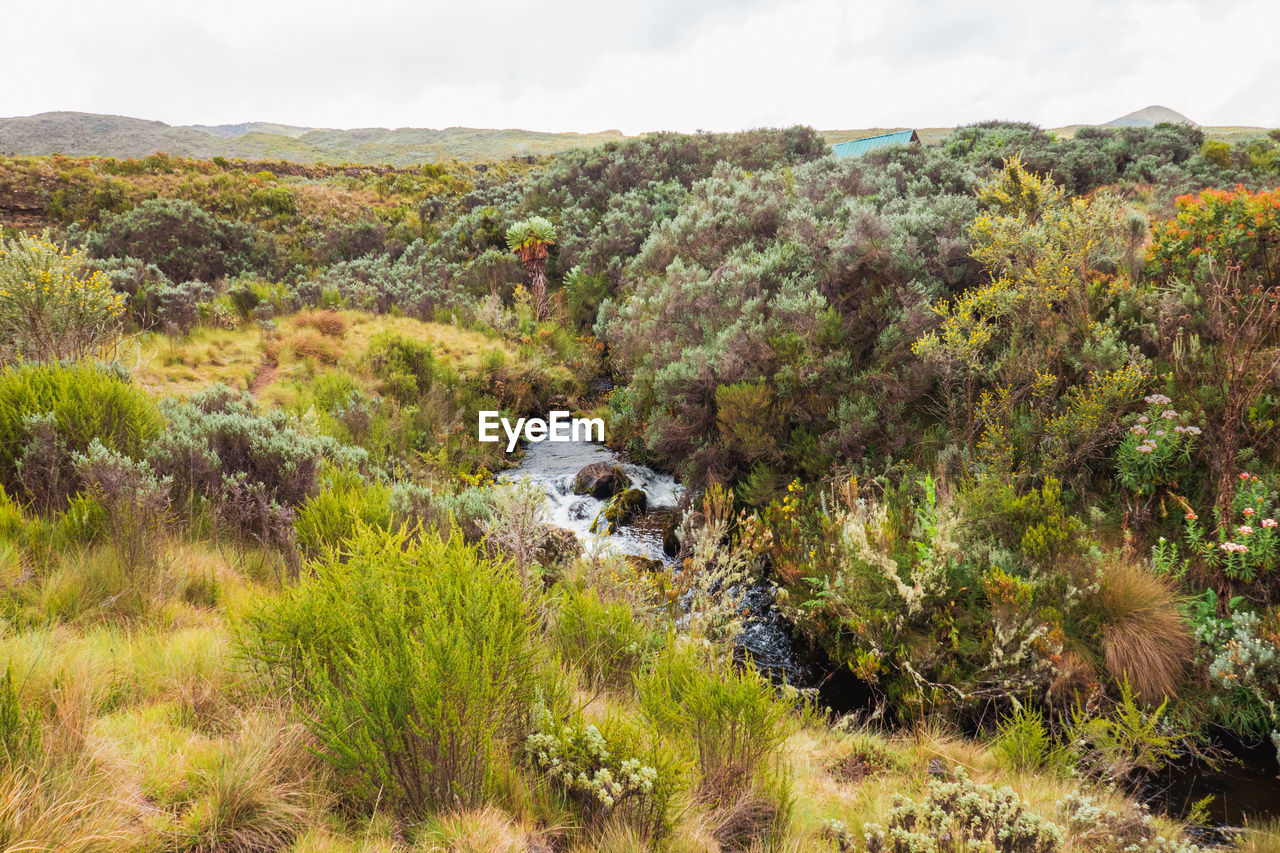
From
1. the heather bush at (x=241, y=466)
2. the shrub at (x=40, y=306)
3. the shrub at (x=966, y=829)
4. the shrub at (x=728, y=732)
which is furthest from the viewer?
the shrub at (x=40, y=306)

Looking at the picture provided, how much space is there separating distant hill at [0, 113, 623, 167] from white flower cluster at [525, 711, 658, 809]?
55177 mm

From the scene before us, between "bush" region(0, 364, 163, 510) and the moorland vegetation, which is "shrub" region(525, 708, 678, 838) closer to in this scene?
the moorland vegetation

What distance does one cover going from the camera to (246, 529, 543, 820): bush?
2068 millimetres

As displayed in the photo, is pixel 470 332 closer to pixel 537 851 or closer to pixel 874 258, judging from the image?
pixel 874 258

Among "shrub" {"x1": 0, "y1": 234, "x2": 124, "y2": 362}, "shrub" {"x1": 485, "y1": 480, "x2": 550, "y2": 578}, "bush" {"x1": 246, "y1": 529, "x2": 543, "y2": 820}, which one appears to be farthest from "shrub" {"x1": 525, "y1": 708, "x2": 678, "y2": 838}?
"shrub" {"x1": 0, "y1": 234, "x2": 124, "y2": 362}

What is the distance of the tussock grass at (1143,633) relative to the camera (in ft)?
14.7

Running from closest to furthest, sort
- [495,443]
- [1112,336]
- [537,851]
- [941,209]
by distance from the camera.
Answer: [537,851] < [1112,336] < [941,209] < [495,443]

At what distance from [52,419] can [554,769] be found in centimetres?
449

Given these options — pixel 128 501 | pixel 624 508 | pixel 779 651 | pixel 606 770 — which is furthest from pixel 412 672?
pixel 624 508

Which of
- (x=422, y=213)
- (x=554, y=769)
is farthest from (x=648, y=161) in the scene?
(x=554, y=769)

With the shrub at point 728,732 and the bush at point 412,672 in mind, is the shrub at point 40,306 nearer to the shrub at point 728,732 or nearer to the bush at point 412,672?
the bush at point 412,672

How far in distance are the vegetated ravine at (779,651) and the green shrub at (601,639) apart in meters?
0.77

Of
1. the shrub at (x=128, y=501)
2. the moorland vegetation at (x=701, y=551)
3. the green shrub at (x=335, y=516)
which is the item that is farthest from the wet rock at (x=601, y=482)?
the shrub at (x=128, y=501)

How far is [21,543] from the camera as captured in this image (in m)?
3.63
